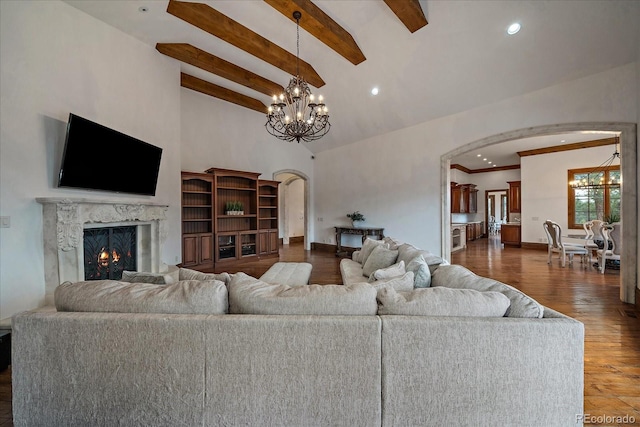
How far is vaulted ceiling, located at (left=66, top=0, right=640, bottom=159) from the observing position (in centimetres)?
363

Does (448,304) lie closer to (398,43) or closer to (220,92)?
(398,43)

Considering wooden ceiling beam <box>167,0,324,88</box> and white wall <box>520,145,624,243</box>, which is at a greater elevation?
wooden ceiling beam <box>167,0,324,88</box>

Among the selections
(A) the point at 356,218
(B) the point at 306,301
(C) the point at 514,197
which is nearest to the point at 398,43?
(A) the point at 356,218

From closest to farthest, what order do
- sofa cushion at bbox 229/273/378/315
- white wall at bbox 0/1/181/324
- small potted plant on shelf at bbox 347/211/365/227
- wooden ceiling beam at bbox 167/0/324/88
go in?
sofa cushion at bbox 229/273/378/315
white wall at bbox 0/1/181/324
wooden ceiling beam at bbox 167/0/324/88
small potted plant on shelf at bbox 347/211/365/227

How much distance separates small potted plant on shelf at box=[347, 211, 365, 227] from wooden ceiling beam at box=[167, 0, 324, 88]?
3986 mm

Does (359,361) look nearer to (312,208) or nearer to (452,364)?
(452,364)

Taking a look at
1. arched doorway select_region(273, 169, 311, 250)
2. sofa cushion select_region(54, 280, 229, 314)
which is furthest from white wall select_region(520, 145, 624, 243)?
sofa cushion select_region(54, 280, 229, 314)

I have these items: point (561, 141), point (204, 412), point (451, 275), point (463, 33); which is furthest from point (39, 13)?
point (561, 141)

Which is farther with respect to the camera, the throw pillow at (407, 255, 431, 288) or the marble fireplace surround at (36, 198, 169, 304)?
the marble fireplace surround at (36, 198, 169, 304)

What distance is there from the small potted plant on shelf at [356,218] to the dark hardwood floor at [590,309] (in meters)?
1.20

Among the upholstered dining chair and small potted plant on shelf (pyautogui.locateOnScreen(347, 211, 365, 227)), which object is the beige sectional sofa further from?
the upholstered dining chair

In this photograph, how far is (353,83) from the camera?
574cm

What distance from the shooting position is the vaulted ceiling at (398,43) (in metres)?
3.63

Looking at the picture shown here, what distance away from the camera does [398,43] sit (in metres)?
4.49
